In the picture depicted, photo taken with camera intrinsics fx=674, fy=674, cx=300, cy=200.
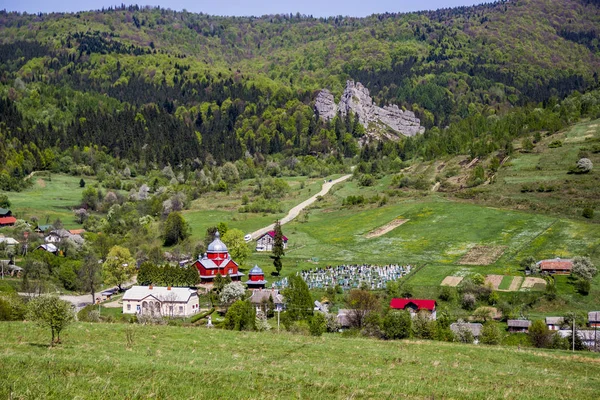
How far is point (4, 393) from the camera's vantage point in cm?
1720

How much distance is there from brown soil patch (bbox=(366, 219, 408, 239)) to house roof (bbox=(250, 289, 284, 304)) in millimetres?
38893

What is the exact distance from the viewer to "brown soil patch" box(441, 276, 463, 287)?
77012 millimetres

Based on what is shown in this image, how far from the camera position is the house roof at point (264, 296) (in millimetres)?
69169

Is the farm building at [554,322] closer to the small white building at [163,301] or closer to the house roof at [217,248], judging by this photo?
the small white building at [163,301]

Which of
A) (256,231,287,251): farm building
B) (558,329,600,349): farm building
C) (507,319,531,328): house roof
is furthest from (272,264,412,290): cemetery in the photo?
(558,329,600,349): farm building

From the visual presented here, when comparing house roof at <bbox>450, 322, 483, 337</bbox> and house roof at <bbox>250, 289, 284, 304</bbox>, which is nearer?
house roof at <bbox>450, 322, 483, 337</bbox>

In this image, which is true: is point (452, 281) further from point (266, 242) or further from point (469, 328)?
point (266, 242)

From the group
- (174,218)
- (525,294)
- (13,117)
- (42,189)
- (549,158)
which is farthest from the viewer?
(13,117)

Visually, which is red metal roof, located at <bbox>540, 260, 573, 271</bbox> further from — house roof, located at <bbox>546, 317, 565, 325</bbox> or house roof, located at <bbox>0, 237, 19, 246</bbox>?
house roof, located at <bbox>0, 237, 19, 246</bbox>

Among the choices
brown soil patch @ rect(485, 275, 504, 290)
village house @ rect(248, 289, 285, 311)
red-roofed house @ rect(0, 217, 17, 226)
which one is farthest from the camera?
red-roofed house @ rect(0, 217, 17, 226)

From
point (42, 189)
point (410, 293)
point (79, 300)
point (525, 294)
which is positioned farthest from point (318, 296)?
point (42, 189)

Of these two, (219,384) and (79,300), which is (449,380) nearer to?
(219,384)

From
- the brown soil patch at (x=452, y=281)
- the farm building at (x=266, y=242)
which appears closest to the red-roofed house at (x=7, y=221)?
the farm building at (x=266, y=242)

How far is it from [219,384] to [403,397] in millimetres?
5652
